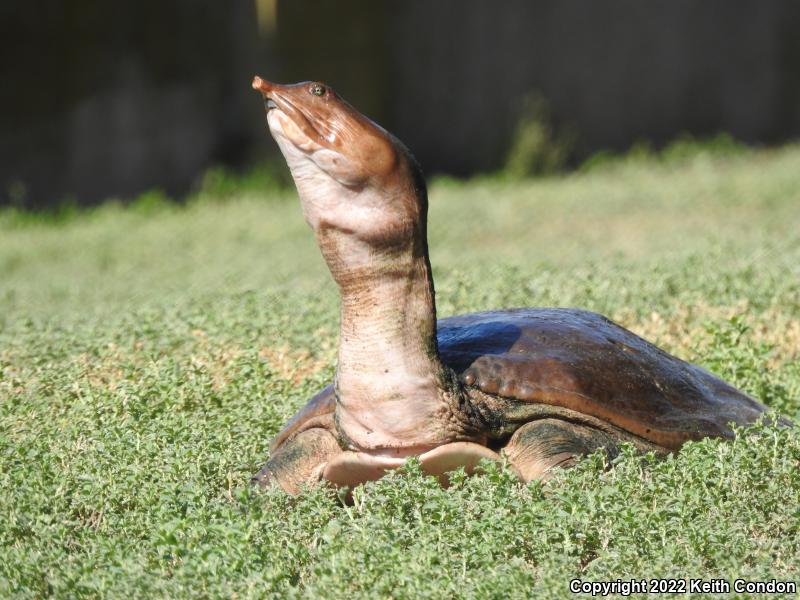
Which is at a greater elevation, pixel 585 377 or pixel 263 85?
pixel 263 85

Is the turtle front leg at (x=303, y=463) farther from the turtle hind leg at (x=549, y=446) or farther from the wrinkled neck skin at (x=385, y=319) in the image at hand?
the turtle hind leg at (x=549, y=446)

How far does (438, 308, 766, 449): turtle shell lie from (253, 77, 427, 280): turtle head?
60 centimetres

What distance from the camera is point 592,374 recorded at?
397cm

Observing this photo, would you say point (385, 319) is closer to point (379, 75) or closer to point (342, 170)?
point (342, 170)

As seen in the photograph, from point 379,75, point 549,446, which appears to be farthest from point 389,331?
point 379,75

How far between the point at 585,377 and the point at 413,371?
0.62 m

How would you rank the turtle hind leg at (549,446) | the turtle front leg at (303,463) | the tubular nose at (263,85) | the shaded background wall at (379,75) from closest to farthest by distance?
the tubular nose at (263,85) < the turtle hind leg at (549,446) < the turtle front leg at (303,463) < the shaded background wall at (379,75)

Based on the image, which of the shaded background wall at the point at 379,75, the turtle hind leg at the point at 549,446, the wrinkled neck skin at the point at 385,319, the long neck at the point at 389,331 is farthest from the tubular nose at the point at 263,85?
the shaded background wall at the point at 379,75

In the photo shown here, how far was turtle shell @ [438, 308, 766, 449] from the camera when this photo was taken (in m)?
3.87

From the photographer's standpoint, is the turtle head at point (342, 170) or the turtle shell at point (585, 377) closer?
the turtle head at point (342, 170)

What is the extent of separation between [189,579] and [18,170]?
848 cm

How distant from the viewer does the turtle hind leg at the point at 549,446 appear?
12.1 ft

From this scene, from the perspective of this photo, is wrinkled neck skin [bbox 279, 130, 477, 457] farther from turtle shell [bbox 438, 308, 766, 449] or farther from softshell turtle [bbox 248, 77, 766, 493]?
turtle shell [bbox 438, 308, 766, 449]

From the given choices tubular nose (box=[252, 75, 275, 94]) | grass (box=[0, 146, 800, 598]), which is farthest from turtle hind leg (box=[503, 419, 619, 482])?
tubular nose (box=[252, 75, 275, 94])
